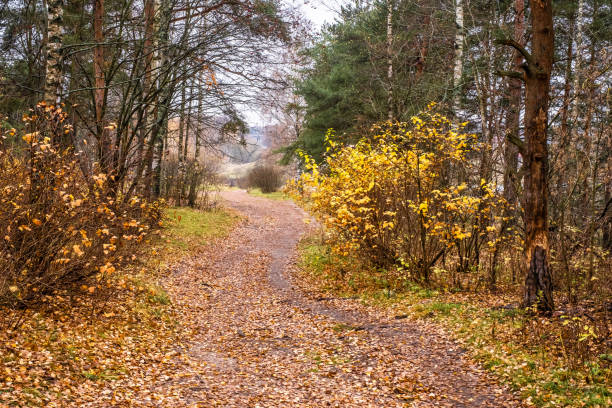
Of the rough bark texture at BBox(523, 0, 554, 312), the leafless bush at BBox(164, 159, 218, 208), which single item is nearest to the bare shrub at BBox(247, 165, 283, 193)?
the leafless bush at BBox(164, 159, 218, 208)

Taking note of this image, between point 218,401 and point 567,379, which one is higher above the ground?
point 567,379

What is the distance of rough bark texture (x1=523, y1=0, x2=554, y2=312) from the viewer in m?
6.96

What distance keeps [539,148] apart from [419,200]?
2.83 meters

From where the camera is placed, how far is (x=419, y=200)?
938 centimetres

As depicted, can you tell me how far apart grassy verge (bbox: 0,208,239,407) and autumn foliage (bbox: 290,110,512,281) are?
4379 mm

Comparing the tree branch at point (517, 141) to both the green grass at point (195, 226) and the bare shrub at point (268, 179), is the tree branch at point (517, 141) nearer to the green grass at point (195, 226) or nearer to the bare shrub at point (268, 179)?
the green grass at point (195, 226)

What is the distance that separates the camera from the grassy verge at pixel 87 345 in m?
4.81

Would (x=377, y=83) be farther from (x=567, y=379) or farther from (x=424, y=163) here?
(x=567, y=379)

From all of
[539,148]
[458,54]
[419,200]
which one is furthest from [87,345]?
[458,54]

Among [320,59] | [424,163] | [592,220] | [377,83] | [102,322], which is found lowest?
[102,322]

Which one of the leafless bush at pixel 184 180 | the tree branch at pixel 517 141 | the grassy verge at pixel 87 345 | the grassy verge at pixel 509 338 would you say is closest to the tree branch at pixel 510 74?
the tree branch at pixel 517 141

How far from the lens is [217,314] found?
9.16 meters

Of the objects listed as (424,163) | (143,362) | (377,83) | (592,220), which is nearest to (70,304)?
(143,362)

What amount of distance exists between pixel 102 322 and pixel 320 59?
1848 centimetres
